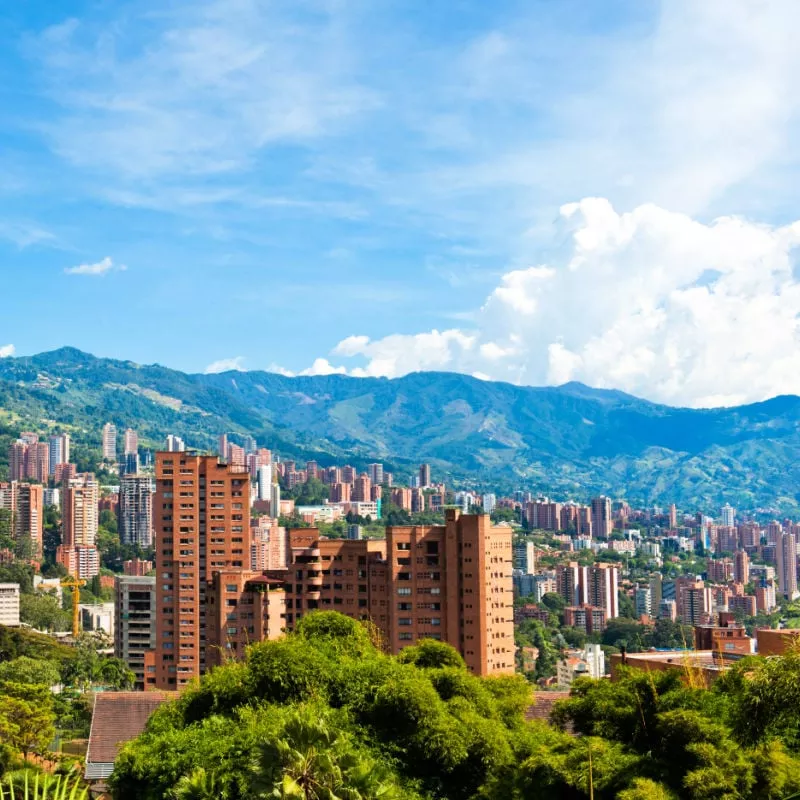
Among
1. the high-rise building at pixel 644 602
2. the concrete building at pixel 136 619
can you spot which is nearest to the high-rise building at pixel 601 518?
the high-rise building at pixel 644 602

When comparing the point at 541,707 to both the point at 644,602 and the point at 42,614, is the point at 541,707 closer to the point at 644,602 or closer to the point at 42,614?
the point at 42,614

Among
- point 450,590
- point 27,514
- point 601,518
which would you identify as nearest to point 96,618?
point 27,514

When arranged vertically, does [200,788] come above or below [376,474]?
below

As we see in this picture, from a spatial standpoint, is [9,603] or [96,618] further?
[96,618]

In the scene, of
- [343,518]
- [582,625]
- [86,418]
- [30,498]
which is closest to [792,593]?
[582,625]

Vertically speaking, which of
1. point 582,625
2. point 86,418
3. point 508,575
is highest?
point 86,418

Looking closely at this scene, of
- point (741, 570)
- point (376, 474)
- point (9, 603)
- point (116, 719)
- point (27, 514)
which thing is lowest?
point (116, 719)

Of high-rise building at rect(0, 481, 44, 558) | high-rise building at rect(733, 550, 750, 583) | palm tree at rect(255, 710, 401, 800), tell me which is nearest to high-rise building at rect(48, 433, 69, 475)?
high-rise building at rect(0, 481, 44, 558)

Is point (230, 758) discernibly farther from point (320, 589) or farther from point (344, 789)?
point (320, 589)
